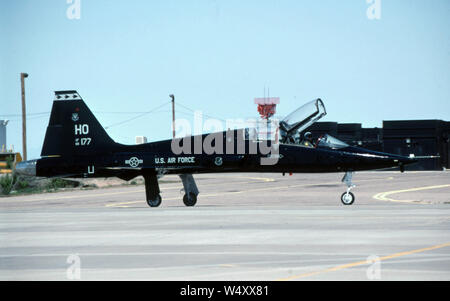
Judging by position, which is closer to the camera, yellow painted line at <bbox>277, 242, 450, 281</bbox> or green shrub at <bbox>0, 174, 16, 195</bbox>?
yellow painted line at <bbox>277, 242, 450, 281</bbox>

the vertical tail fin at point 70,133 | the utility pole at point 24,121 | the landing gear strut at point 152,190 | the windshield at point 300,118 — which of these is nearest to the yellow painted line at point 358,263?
the windshield at point 300,118

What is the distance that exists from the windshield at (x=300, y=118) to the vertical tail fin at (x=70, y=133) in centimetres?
645

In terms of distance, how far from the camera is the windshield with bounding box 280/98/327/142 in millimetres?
21875

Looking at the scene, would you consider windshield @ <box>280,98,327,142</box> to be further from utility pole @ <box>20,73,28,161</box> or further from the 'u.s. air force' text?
utility pole @ <box>20,73,28,161</box>

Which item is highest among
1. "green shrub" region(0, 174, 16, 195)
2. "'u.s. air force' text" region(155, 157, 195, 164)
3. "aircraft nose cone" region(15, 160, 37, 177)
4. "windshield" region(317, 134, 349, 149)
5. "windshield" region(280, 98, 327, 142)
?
"windshield" region(280, 98, 327, 142)

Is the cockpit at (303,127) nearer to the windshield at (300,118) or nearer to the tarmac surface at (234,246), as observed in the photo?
the windshield at (300,118)

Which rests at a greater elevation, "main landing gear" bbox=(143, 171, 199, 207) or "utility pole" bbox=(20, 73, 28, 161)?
"utility pole" bbox=(20, 73, 28, 161)

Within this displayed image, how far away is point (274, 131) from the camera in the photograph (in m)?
21.8

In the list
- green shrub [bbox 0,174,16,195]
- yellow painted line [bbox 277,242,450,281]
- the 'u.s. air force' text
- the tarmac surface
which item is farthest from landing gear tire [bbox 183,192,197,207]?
green shrub [bbox 0,174,16,195]

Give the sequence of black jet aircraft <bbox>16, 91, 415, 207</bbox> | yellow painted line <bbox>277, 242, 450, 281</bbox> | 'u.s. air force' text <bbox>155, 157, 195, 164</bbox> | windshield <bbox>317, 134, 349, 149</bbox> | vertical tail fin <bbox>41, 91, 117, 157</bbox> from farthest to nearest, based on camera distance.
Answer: vertical tail fin <bbox>41, 91, 117, 157</bbox> < 'u.s. air force' text <bbox>155, 157, 195, 164</bbox> < windshield <bbox>317, 134, 349, 149</bbox> < black jet aircraft <bbox>16, 91, 415, 207</bbox> < yellow painted line <bbox>277, 242, 450, 281</bbox>

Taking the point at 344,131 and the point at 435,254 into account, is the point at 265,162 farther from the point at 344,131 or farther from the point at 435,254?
the point at 344,131

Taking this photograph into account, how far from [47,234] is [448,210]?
1084 cm

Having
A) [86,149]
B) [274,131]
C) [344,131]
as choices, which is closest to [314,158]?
[274,131]
